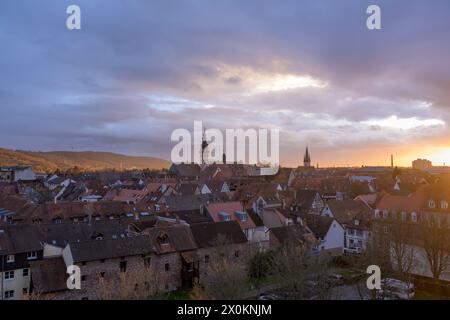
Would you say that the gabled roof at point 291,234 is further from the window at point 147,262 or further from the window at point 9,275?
the window at point 9,275

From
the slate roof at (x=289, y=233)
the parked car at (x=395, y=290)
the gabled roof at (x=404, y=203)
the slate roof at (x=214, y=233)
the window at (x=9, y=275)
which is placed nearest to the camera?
the parked car at (x=395, y=290)

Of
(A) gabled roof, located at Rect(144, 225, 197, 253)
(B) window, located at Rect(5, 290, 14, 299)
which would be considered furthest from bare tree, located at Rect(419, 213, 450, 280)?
(B) window, located at Rect(5, 290, 14, 299)

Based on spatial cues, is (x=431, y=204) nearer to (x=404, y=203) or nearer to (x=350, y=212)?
(x=404, y=203)

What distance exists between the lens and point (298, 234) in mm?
44250

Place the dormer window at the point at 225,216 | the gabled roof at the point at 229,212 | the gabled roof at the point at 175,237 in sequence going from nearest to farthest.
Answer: the gabled roof at the point at 175,237 < the gabled roof at the point at 229,212 < the dormer window at the point at 225,216

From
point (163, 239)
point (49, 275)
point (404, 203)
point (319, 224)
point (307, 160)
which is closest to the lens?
point (49, 275)

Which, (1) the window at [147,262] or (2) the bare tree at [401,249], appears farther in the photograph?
(1) the window at [147,262]

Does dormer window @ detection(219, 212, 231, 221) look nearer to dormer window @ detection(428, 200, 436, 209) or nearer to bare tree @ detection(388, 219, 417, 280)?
bare tree @ detection(388, 219, 417, 280)

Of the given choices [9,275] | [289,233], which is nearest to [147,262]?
[9,275]

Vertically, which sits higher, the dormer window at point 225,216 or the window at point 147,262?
the dormer window at point 225,216

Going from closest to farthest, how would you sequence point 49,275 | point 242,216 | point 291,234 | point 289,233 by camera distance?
1. point 49,275
2. point 291,234
3. point 289,233
4. point 242,216

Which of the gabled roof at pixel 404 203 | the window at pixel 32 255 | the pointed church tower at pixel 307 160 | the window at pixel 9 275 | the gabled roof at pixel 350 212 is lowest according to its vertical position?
the window at pixel 9 275

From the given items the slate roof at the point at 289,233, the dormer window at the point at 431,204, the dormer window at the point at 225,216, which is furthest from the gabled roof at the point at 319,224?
the dormer window at the point at 431,204
